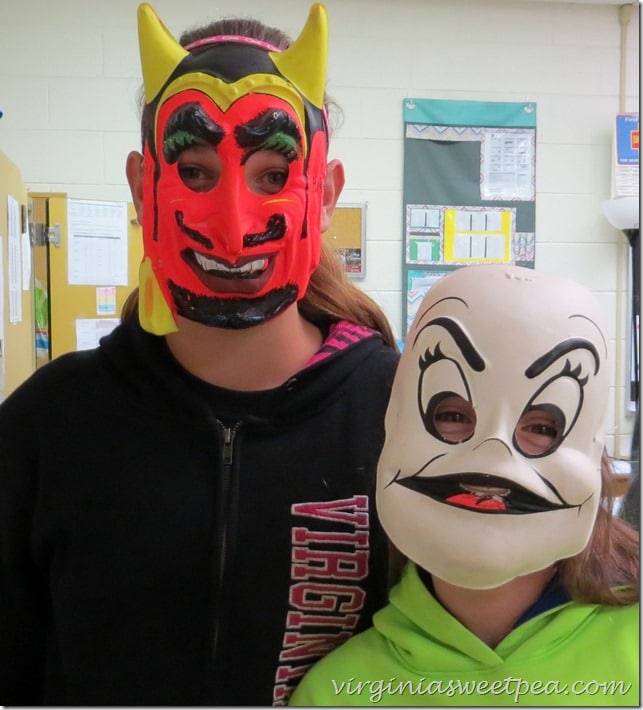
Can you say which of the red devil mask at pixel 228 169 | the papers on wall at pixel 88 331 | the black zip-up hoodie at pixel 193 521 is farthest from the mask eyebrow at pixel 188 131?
the papers on wall at pixel 88 331

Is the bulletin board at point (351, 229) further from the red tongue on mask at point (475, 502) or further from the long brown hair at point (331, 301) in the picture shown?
the red tongue on mask at point (475, 502)

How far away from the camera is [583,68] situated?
2293 mm

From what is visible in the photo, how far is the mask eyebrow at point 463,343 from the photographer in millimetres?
597

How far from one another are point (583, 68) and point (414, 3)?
59 centimetres

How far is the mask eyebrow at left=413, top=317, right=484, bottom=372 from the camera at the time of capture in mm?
597

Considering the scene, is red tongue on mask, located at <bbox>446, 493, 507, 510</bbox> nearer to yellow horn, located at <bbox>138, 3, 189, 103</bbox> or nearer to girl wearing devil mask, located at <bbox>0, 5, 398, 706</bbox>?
girl wearing devil mask, located at <bbox>0, 5, 398, 706</bbox>

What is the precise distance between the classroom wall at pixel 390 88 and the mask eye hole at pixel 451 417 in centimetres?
167

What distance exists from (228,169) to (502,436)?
1.26 ft

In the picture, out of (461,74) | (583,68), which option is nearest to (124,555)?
(461,74)

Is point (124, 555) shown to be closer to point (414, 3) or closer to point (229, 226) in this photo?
point (229, 226)

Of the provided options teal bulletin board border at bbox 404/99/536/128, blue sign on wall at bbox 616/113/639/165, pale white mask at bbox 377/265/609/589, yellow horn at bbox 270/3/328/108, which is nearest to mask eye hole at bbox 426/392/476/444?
pale white mask at bbox 377/265/609/589

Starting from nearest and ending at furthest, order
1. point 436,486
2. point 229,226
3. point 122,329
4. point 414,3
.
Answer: point 436,486
point 229,226
point 122,329
point 414,3

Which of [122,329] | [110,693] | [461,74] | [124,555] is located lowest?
[110,693]

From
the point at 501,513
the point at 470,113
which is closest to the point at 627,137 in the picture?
the point at 470,113
